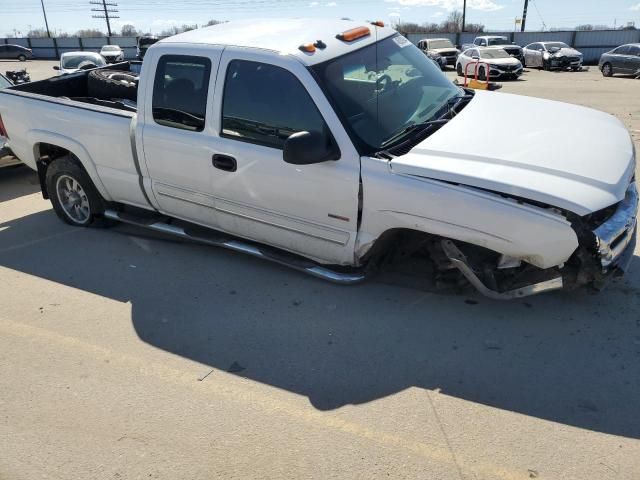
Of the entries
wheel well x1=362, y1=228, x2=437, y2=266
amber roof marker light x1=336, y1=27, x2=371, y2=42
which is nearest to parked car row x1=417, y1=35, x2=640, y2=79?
amber roof marker light x1=336, y1=27, x2=371, y2=42

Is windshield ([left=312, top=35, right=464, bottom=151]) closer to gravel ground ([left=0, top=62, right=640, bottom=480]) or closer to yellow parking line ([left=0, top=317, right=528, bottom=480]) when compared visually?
gravel ground ([left=0, top=62, right=640, bottom=480])

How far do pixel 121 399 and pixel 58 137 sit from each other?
121 inches

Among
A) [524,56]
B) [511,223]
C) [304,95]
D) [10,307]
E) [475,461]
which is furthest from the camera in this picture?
[524,56]

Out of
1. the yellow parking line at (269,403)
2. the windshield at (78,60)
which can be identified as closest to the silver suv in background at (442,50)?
the windshield at (78,60)

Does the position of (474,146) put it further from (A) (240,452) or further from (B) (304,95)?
(A) (240,452)

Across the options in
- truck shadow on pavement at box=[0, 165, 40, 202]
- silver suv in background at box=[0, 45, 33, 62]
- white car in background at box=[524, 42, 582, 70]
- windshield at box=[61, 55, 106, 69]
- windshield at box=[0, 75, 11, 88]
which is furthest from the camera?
silver suv in background at box=[0, 45, 33, 62]

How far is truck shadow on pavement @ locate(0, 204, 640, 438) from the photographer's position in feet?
9.79

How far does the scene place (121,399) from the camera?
121 inches

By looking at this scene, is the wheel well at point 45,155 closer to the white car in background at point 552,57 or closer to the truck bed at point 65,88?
the truck bed at point 65,88

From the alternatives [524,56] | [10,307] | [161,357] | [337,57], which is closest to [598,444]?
[161,357]

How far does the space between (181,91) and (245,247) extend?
1.34 meters

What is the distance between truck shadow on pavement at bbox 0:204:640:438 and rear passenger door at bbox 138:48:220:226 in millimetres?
681

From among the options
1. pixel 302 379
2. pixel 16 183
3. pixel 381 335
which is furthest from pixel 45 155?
pixel 381 335

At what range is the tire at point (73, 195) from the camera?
5.21 meters
